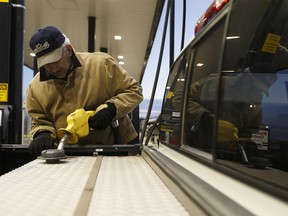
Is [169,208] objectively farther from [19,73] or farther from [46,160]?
[19,73]

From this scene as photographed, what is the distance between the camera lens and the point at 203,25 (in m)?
1.48

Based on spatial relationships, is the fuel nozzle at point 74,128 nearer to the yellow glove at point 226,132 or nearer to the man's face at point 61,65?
the man's face at point 61,65

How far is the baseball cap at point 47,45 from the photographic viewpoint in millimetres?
2047

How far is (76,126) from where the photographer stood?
6.28 feet

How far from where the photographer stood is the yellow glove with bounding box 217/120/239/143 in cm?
121

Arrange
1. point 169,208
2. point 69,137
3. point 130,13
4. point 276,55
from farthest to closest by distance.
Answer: point 130,13 → point 69,137 → point 276,55 → point 169,208

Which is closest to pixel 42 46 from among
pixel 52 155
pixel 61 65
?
pixel 61 65

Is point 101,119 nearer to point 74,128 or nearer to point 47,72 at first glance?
point 74,128

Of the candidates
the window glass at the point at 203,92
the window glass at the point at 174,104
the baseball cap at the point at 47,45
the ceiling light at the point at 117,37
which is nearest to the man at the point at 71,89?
the baseball cap at the point at 47,45

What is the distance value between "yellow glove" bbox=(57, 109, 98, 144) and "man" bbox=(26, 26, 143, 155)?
0.07 meters

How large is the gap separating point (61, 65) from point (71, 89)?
20 centimetres

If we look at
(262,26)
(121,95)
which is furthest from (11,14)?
(262,26)

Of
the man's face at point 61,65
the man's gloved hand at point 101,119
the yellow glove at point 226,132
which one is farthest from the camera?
the man's face at point 61,65

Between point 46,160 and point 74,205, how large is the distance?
0.75m
